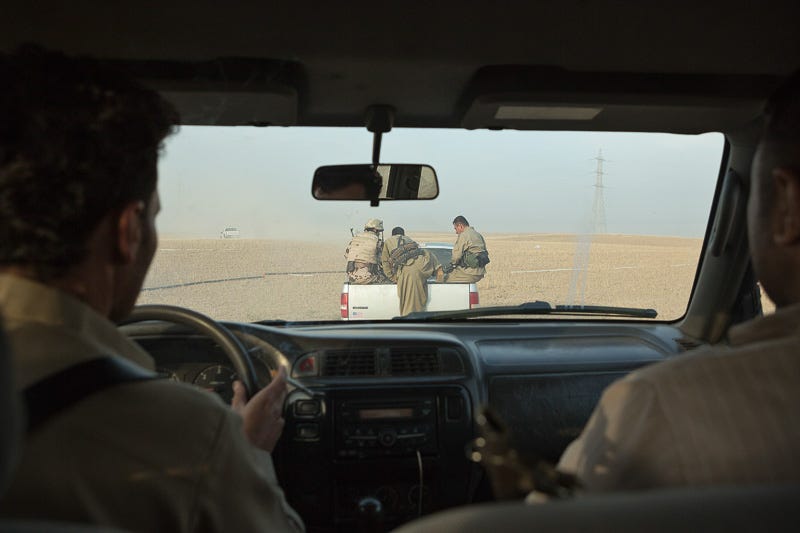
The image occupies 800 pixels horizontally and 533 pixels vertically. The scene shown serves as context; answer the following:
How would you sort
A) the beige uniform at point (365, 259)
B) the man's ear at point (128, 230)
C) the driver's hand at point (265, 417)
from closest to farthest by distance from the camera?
the man's ear at point (128, 230), the driver's hand at point (265, 417), the beige uniform at point (365, 259)

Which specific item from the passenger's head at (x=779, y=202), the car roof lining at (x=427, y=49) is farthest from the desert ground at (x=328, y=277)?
the passenger's head at (x=779, y=202)

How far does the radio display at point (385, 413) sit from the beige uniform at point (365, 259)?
1185mm

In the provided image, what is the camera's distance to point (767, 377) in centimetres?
146

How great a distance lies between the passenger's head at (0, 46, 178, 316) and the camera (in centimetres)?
173

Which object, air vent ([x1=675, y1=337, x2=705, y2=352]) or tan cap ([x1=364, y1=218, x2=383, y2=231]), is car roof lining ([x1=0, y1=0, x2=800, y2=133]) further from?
air vent ([x1=675, y1=337, x2=705, y2=352])

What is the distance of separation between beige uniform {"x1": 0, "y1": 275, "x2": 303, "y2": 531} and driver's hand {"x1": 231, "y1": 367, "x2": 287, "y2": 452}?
1.21m

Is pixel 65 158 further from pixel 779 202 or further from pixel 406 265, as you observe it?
pixel 406 265

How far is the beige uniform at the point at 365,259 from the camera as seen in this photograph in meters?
4.96

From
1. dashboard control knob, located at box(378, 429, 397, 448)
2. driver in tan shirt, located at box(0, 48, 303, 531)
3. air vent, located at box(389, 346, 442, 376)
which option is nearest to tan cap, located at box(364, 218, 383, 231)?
air vent, located at box(389, 346, 442, 376)

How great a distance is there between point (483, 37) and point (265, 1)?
0.83 metres

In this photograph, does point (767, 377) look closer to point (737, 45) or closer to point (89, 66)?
point (89, 66)

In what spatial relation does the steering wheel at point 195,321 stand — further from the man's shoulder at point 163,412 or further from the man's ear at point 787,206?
the man's ear at point 787,206

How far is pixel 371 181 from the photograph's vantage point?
12.5 ft

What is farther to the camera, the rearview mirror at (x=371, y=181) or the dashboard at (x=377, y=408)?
the dashboard at (x=377, y=408)
